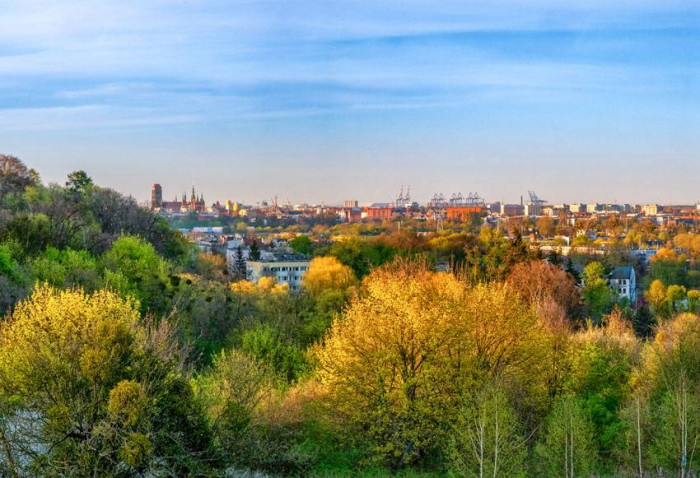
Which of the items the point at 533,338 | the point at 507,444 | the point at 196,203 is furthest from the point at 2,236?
the point at 196,203

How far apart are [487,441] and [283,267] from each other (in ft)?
→ 183

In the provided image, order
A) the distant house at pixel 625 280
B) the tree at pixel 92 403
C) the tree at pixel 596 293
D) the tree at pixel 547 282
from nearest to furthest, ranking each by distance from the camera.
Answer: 1. the tree at pixel 92 403
2. the tree at pixel 547 282
3. the tree at pixel 596 293
4. the distant house at pixel 625 280

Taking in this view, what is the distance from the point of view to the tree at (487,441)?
1797 cm

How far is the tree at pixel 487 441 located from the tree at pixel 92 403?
5581 mm

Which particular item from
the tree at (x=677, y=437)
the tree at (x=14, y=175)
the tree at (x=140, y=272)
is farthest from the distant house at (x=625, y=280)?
the tree at (x=677, y=437)

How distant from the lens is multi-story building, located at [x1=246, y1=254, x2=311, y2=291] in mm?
72062

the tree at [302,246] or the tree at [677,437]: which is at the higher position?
the tree at [302,246]

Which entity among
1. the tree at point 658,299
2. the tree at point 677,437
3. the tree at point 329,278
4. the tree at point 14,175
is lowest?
the tree at point 658,299

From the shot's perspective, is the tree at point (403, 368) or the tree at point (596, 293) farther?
the tree at point (596, 293)

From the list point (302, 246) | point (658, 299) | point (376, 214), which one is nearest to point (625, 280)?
point (658, 299)

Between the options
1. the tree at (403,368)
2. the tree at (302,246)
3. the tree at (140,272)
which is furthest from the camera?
the tree at (302,246)

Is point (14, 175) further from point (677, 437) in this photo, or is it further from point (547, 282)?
point (677, 437)

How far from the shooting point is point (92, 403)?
48.8 feet

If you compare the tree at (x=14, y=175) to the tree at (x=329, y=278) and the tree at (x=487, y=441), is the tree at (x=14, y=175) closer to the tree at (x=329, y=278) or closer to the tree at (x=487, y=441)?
the tree at (x=329, y=278)
